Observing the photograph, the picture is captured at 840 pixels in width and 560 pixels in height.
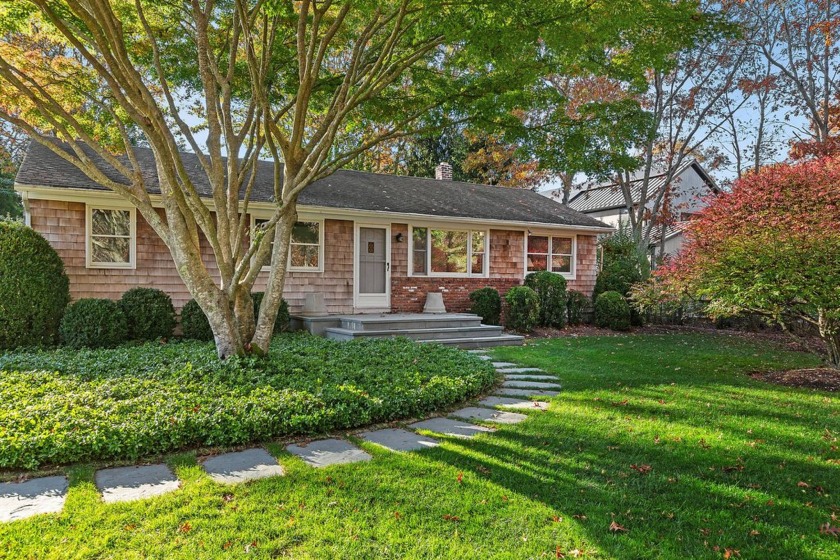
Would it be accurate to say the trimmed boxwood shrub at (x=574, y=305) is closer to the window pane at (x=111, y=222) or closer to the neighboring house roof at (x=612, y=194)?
the neighboring house roof at (x=612, y=194)

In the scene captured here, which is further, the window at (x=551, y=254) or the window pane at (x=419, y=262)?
the window at (x=551, y=254)

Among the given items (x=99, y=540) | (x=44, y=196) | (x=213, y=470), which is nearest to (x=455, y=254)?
(x=44, y=196)

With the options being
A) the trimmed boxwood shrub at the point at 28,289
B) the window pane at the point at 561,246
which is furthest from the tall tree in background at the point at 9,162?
the window pane at the point at 561,246

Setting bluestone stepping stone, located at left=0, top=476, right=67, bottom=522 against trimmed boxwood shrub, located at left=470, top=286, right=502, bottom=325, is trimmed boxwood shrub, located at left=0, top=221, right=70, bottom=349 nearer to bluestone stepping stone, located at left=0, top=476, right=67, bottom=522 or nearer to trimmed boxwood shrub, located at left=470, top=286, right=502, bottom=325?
bluestone stepping stone, located at left=0, top=476, right=67, bottom=522

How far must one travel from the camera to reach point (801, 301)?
23.3ft

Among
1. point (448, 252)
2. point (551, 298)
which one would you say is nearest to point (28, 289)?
point (448, 252)

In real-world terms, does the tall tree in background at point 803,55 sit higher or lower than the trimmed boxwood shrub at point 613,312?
higher

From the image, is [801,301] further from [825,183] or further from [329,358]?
[329,358]

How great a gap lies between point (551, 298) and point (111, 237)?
33.3ft

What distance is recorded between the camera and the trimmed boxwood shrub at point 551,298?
13.1 meters

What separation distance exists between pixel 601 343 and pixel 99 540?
31.8 feet

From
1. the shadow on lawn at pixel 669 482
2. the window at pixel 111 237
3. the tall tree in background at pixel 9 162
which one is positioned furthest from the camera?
the tall tree in background at pixel 9 162

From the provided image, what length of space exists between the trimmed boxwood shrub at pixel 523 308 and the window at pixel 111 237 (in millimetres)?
8385

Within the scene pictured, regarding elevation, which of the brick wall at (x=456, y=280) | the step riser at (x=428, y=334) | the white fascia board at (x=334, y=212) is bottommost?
the step riser at (x=428, y=334)
